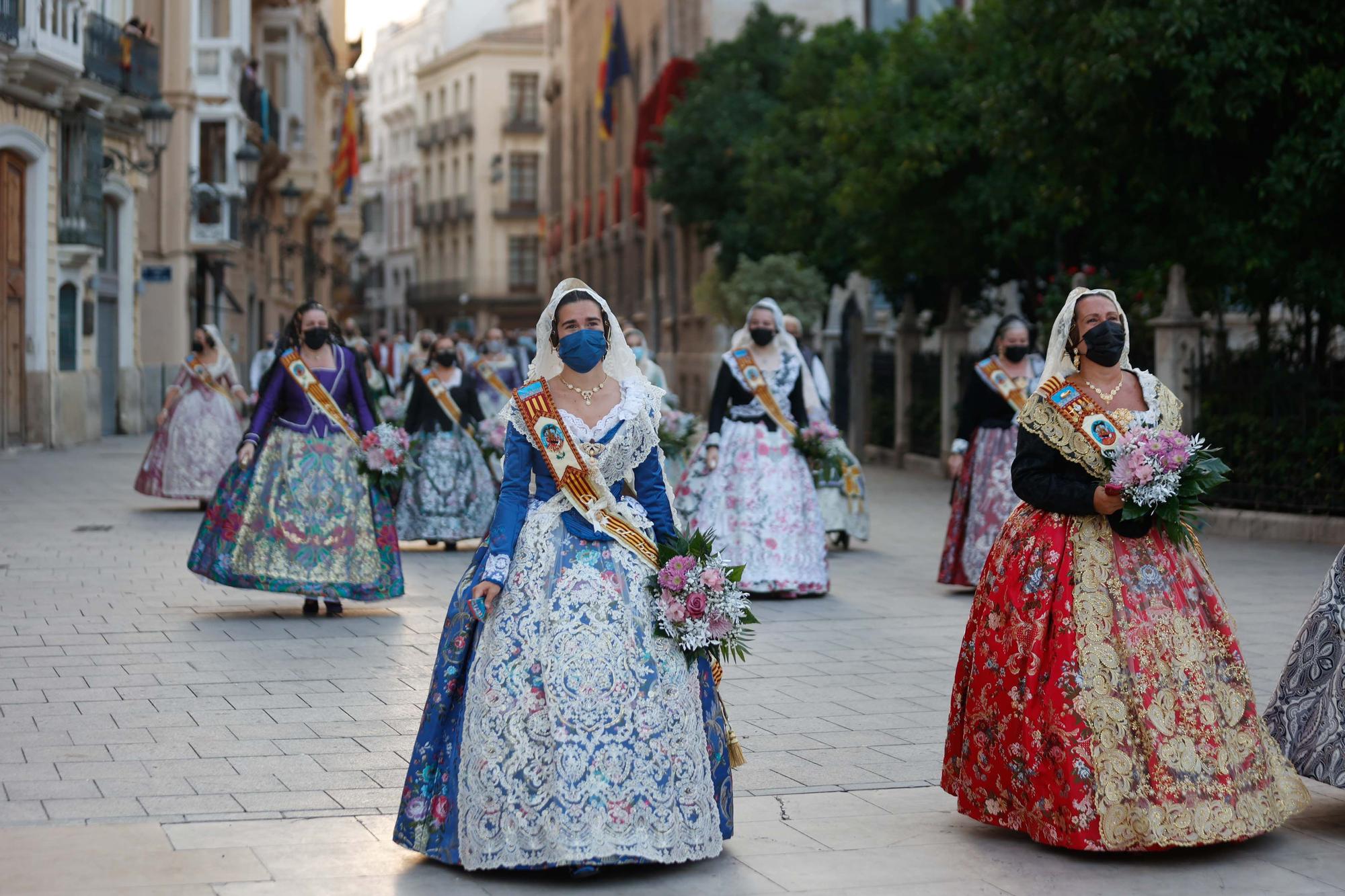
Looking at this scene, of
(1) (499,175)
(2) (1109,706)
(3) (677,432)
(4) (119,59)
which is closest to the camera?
(2) (1109,706)

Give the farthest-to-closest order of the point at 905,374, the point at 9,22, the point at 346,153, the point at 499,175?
the point at 499,175 < the point at 346,153 < the point at 905,374 < the point at 9,22

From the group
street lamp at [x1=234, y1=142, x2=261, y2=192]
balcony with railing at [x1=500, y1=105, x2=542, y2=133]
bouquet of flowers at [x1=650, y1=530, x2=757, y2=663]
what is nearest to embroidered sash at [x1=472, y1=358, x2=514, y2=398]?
street lamp at [x1=234, y1=142, x2=261, y2=192]

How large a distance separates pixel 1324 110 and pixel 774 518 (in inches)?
233

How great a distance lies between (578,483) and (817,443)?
7.18 meters

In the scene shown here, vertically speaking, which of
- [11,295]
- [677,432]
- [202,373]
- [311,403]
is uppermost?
[11,295]

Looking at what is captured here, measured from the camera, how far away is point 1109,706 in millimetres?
5910

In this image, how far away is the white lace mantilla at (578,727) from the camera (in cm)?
554

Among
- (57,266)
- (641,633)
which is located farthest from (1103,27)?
(57,266)

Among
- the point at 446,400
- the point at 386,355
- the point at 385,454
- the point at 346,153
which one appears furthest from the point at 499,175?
the point at 385,454

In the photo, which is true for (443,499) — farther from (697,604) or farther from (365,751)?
(697,604)

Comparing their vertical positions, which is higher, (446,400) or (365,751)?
(446,400)

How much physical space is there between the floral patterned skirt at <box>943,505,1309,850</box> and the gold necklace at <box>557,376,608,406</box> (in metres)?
1.40

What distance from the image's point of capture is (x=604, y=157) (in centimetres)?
5991

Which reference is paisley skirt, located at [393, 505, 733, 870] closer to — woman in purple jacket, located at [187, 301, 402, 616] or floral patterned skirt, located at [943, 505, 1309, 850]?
floral patterned skirt, located at [943, 505, 1309, 850]
